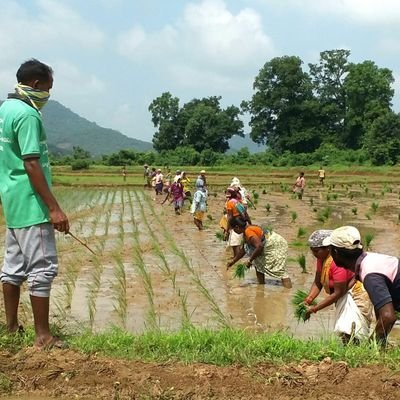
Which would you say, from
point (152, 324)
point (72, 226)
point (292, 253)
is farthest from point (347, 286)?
point (72, 226)

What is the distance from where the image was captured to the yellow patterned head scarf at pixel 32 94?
11.8ft

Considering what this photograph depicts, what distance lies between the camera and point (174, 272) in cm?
790

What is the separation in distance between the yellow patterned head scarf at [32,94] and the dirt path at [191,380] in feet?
5.02

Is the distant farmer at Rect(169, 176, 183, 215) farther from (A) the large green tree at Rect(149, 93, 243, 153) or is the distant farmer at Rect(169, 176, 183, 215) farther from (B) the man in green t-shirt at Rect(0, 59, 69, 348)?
(A) the large green tree at Rect(149, 93, 243, 153)

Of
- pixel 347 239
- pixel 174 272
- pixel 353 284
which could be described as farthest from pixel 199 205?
pixel 347 239

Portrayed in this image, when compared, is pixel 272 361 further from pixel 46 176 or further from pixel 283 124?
pixel 283 124

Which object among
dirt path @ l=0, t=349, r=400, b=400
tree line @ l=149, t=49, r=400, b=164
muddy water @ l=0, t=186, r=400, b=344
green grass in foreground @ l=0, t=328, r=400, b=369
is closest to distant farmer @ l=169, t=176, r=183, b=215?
muddy water @ l=0, t=186, r=400, b=344

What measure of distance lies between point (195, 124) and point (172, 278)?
179ft

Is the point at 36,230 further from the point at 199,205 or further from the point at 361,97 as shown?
the point at 361,97

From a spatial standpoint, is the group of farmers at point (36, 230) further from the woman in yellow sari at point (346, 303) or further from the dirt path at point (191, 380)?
the woman in yellow sari at point (346, 303)

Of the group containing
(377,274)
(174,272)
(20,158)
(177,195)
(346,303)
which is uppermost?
(20,158)

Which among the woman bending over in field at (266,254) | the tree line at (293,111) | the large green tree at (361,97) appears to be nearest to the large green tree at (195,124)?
the tree line at (293,111)

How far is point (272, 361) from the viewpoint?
3402 mm

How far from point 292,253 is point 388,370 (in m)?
6.69
